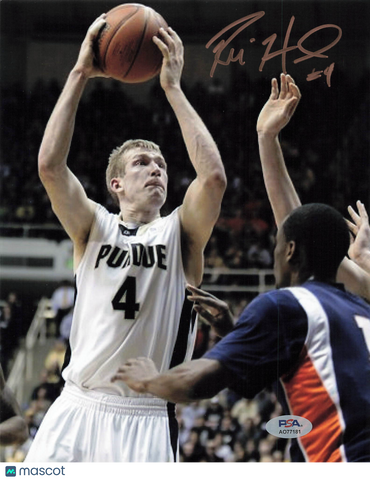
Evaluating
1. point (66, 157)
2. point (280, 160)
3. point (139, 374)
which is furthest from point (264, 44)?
point (139, 374)

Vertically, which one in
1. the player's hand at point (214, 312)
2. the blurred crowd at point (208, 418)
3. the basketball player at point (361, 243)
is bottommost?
the blurred crowd at point (208, 418)

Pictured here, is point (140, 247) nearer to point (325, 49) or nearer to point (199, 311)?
point (199, 311)

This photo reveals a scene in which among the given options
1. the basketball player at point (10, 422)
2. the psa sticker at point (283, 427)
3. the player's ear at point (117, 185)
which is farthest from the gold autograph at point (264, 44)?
the basketball player at point (10, 422)

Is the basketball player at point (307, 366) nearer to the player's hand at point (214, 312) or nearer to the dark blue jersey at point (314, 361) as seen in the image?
the dark blue jersey at point (314, 361)

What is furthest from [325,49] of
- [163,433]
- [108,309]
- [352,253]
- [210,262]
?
[163,433]

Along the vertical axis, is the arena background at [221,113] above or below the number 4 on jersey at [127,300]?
above

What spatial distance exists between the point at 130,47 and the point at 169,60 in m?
0.20

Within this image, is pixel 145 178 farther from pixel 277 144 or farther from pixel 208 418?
pixel 208 418

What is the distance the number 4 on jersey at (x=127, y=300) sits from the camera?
393cm

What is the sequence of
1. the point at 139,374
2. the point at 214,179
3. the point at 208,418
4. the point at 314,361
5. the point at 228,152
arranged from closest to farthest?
the point at 314,361
the point at 139,374
the point at 214,179
the point at 228,152
the point at 208,418

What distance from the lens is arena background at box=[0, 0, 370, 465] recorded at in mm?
4805

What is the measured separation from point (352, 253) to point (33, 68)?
7.09 feet

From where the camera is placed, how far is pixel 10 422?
11.9 feet

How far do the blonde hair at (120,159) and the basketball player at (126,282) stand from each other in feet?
0.29
